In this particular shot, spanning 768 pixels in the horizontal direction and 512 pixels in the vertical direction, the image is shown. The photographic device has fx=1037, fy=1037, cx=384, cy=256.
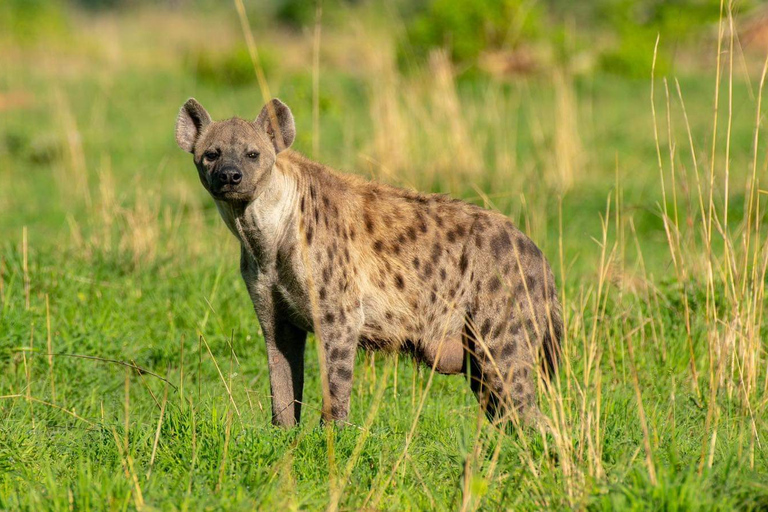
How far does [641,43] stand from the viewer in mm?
13656

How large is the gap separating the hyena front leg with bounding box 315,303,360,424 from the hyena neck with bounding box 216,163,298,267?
30 centimetres

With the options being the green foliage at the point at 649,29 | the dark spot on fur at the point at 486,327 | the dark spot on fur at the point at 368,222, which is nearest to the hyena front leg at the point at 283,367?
the dark spot on fur at the point at 368,222

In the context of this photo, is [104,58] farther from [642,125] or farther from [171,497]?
[171,497]

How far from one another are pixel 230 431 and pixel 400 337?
87 cm

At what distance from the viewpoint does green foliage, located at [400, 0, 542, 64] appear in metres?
12.9

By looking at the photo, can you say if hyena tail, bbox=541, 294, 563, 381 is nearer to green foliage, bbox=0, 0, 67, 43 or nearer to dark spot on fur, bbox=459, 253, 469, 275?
dark spot on fur, bbox=459, 253, 469, 275

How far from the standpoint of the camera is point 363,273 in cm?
406

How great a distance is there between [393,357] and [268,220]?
902 millimetres

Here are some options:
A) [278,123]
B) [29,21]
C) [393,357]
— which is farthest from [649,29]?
[278,123]

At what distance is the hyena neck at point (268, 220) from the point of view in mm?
3893

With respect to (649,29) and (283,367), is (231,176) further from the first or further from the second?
(649,29)

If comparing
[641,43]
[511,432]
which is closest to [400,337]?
[511,432]

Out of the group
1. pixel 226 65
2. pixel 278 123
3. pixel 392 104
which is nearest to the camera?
pixel 278 123

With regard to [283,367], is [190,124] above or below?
above
